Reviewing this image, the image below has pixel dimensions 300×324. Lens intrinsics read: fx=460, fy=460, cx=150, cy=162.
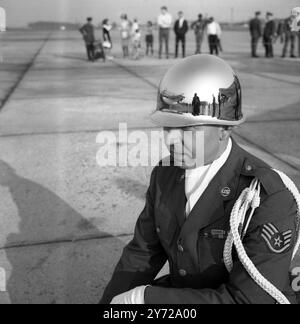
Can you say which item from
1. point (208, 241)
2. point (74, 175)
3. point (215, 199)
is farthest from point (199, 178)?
point (74, 175)

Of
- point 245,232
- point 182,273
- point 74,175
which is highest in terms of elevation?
point 245,232

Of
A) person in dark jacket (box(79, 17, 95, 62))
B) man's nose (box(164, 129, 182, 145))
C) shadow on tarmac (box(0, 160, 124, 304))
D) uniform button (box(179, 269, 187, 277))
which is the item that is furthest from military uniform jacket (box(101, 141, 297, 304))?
person in dark jacket (box(79, 17, 95, 62))

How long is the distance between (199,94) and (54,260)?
6.32 ft

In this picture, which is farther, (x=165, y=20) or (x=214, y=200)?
(x=165, y=20)

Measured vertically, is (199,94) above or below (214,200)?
above

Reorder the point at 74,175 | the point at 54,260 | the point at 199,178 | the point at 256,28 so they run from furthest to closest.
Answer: the point at 256,28 → the point at 74,175 → the point at 54,260 → the point at 199,178

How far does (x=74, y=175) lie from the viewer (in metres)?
4.56

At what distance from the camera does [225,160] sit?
1.63 m

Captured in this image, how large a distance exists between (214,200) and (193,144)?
204 millimetres

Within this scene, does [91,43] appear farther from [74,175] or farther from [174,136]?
[174,136]

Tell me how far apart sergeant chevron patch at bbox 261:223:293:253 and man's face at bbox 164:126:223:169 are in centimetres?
32

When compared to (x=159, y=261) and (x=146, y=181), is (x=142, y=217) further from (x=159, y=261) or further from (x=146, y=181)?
(x=146, y=181)

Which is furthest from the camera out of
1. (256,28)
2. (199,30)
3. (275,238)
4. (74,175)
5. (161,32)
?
(199,30)
